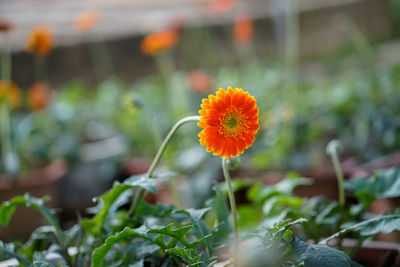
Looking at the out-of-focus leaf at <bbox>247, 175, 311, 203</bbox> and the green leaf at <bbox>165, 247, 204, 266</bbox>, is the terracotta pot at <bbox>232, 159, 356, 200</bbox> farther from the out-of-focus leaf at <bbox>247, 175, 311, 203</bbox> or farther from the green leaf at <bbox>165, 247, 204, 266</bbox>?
the green leaf at <bbox>165, 247, 204, 266</bbox>

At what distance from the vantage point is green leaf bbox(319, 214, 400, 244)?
0.94 meters

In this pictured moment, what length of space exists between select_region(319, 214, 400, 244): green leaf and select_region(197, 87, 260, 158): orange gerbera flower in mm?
271

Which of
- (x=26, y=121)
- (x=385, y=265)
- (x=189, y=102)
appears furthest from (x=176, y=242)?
(x=26, y=121)

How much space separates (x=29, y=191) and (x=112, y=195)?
125 centimetres

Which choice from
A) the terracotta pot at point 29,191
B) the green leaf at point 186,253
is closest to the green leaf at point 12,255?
the green leaf at point 186,253

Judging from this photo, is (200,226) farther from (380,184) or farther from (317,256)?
(380,184)

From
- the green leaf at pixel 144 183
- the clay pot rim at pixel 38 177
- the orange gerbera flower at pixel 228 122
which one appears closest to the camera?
the orange gerbera flower at pixel 228 122

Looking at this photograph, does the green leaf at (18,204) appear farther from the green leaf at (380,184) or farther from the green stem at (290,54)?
the green stem at (290,54)

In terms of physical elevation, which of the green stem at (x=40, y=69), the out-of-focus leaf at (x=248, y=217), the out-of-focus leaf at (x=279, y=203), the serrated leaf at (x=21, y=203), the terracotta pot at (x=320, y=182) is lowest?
the terracotta pot at (x=320, y=182)

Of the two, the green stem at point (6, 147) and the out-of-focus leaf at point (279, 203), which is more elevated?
the green stem at point (6, 147)

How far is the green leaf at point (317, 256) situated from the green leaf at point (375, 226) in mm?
103

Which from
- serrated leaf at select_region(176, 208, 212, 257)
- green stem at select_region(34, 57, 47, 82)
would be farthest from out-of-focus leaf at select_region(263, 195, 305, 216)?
green stem at select_region(34, 57, 47, 82)

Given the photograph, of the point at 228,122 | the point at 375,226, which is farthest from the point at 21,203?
the point at 375,226

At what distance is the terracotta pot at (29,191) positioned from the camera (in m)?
2.03
